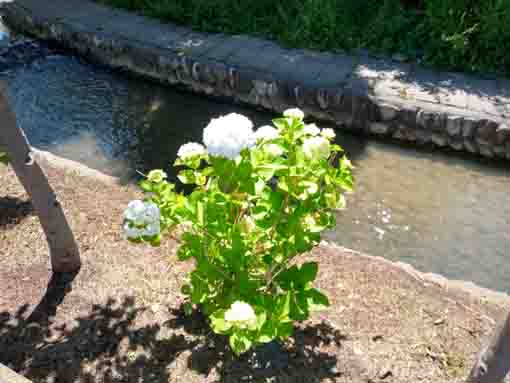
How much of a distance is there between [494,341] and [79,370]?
2678 millimetres

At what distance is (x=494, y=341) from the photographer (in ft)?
7.34

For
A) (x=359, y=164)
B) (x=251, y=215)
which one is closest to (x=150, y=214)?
(x=251, y=215)

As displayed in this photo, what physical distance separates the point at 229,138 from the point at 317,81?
5.39 meters

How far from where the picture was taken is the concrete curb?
21.9 ft

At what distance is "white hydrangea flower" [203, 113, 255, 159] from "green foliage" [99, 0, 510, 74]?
628 centimetres

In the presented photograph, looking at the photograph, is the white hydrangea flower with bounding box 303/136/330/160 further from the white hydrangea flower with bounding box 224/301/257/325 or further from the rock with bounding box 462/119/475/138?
the rock with bounding box 462/119/475/138

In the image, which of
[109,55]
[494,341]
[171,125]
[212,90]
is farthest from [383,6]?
[494,341]

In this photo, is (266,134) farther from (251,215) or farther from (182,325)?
(182,325)

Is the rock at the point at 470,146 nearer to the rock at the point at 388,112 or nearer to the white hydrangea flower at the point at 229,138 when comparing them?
the rock at the point at 388,112

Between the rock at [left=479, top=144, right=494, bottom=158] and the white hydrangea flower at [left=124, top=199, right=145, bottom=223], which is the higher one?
the white hydrangea flower at [left=124, top=199, right=145, bottom=223]

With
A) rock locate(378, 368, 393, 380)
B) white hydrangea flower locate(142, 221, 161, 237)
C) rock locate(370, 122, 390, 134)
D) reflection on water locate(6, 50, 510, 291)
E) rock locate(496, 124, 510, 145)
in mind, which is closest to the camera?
white hydrangea flower locate(142, 221, 161, 237)

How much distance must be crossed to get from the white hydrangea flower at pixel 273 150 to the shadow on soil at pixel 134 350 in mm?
1648

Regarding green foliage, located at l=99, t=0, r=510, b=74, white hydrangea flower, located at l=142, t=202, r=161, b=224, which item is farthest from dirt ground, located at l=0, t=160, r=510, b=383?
green foliage, located at l=99, t=0, r=510, b=74

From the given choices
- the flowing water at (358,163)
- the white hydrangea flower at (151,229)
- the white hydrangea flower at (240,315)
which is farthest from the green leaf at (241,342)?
the flowing water at (358,163)
